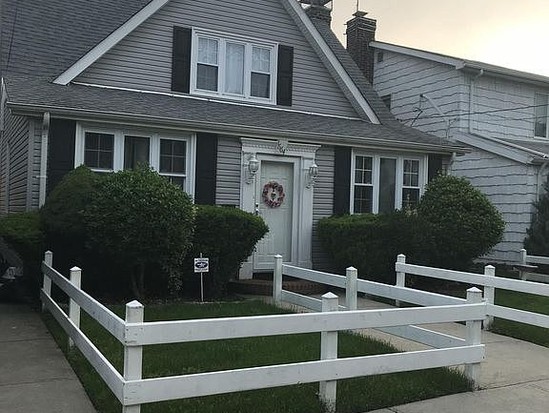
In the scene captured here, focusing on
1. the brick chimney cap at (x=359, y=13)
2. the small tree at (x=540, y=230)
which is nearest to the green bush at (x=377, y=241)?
the small tree at (x=540, y=230)

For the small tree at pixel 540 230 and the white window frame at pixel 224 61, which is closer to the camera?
the white window frame at pixel 224 61

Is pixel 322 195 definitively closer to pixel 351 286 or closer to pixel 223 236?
pixel 223 236

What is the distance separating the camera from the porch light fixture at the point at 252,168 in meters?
12.0

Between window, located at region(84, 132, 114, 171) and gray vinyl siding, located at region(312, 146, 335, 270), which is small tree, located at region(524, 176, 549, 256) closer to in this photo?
gray vinyl siding, located at region(312, 146, 335, 270)

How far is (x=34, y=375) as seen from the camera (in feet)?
19.4

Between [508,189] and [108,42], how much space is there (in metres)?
10.5

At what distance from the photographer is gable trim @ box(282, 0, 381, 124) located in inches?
559

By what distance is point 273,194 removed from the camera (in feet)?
41.1

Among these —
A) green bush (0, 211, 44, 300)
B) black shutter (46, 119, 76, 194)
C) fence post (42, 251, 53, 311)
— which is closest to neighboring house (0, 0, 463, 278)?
black shutter (46, 119, 76, 194)

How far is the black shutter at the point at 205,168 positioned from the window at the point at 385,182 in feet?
10.7

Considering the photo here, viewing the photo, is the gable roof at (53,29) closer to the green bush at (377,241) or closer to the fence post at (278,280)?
the fence post at (278,280)

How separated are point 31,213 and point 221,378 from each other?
645 cm

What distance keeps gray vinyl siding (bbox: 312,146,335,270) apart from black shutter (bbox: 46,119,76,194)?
4.96 metres

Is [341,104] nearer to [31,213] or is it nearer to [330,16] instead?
[330,16]
